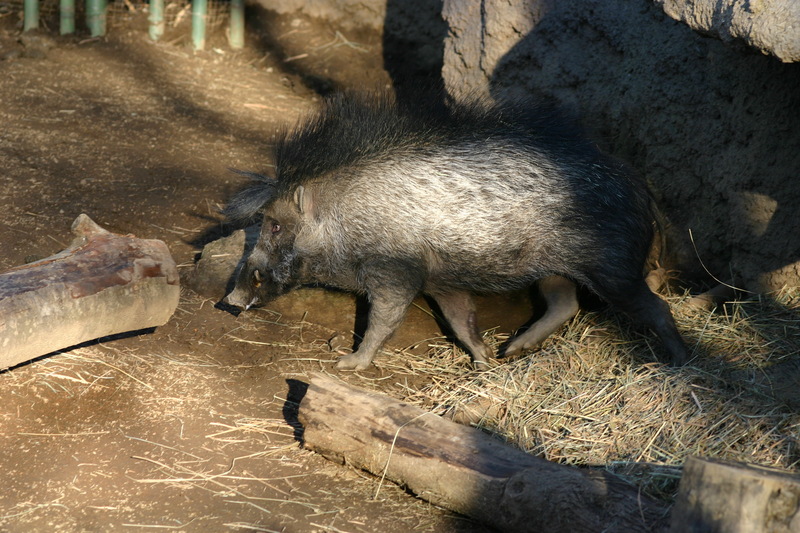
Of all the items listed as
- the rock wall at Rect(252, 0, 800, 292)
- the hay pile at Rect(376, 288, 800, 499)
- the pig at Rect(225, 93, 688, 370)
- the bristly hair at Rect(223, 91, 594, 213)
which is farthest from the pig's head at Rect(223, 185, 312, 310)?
the rock wall at Rect(252, 0, 800, 292)

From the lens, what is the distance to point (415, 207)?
4.44 metres

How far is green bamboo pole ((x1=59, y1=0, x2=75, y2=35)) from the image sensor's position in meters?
8.28

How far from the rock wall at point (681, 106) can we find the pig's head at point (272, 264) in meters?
1.90

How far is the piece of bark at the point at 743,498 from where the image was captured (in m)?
2.31

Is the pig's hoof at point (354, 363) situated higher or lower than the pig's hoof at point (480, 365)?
lower

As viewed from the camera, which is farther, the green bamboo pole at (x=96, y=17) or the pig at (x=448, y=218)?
the green bamboo pole at (x=96, y=17)


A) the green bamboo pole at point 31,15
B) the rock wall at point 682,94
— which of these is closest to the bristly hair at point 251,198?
the rock wall at point 682,94

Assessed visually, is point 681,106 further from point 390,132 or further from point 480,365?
point 480,365

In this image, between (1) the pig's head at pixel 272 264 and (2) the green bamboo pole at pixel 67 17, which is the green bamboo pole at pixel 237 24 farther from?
(1) the pig's head at pixel 272 264

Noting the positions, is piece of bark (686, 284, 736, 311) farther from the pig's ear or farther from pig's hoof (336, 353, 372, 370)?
the pig's ear

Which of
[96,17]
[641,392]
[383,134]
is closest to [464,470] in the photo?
[641,392]

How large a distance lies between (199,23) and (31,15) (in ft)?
5.31

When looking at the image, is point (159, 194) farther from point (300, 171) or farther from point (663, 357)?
point (663, 357)

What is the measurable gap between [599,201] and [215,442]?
2279 millimetres
